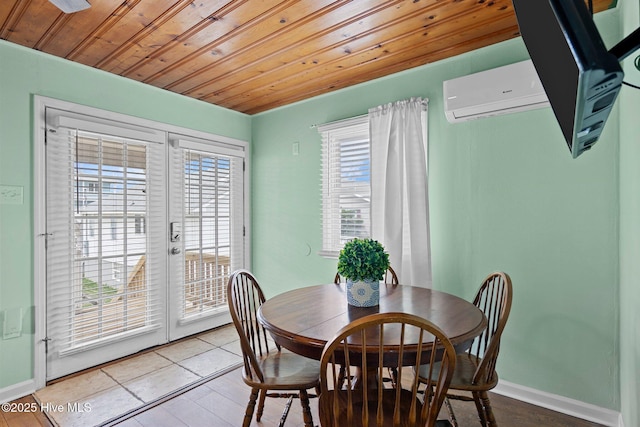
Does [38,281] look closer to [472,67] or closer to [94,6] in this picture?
[94,6]

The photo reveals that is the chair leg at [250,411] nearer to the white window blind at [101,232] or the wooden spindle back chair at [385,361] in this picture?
the wooden spindle back chair at [385,361]

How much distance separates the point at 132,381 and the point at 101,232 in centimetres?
121

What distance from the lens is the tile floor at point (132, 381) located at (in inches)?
85.7

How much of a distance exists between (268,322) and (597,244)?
2.01 metres

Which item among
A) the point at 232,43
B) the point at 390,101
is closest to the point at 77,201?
the point at 232,43

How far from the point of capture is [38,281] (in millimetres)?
2459

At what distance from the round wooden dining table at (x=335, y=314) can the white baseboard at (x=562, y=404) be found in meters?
0.96

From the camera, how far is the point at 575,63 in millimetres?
579

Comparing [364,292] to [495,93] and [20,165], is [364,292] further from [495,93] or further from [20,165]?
[20,165]

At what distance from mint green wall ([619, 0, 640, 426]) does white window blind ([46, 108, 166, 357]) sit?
3.37m

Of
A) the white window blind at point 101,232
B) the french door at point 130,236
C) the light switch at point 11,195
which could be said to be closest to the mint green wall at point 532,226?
the french door at point 130,236

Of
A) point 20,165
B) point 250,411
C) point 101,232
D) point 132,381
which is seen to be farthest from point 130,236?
point 250,411

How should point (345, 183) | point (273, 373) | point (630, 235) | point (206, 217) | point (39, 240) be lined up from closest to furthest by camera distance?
point (630, 235), point (273, 373), point (39, 240), point (345, 183), point (206, 217)

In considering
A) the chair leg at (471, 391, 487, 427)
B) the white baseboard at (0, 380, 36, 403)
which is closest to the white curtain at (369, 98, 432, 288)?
the chair leg at (471, 391, 487, 427)
